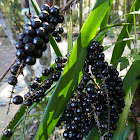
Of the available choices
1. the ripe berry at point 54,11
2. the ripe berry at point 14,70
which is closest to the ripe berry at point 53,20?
the ripe berry at point 54,11

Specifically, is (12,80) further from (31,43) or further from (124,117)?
(124,117)

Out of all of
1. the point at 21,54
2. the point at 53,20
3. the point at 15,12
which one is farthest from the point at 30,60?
the point at 15,12

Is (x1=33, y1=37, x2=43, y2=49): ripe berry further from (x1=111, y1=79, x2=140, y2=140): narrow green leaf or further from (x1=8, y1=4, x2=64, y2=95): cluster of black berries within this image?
(x1=111, y1=79, x2=140, y2=140): narrow green leaf

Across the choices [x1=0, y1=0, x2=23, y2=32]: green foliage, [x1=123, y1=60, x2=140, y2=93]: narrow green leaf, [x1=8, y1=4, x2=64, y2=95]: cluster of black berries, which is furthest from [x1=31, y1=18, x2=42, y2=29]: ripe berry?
[x1=0, y1=0, x2=23, y2=32]: green foliage

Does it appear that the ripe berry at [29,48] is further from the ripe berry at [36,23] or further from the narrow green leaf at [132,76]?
the narrow green leaf at [132,76]

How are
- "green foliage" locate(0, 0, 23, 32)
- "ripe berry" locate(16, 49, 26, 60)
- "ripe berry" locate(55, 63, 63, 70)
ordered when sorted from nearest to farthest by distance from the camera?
"ripe berry" locate(16, 49, 26, 60), "ripe berry" locate(55, 63, 63, 70), "green foliage" locate(0, 0, 23, 32)

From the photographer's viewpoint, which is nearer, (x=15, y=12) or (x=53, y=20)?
(x=53, y=20)

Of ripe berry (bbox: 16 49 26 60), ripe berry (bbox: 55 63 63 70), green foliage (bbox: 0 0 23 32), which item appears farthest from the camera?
green foliage (bbox: 0 0 23 32)
